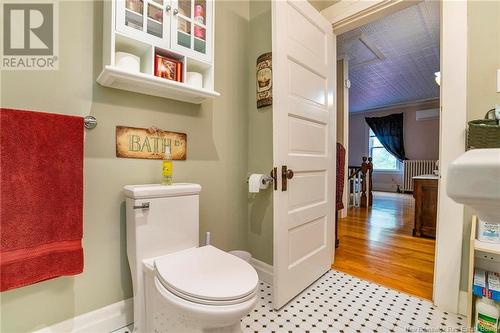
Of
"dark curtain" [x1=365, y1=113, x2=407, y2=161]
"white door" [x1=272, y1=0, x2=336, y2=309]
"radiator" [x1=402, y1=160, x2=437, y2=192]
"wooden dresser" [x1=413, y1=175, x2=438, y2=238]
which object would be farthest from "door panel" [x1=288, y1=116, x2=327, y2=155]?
"dark curtain" [x1=365, y1=113, x2=407, y2=161]

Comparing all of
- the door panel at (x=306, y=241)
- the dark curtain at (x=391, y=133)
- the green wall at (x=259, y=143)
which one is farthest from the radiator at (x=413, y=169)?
the green wall at (x=259, y=143)

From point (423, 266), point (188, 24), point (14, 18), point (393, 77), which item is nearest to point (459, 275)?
point (423, 266)

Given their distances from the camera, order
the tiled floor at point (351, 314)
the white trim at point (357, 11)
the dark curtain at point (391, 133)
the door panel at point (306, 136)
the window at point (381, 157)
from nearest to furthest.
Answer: the tiled floor at point (351, 314), the door panel at point (306, 136), the white trim at point (357, 11), the dark curtain at point (391, 133), the window at point (381, 157)

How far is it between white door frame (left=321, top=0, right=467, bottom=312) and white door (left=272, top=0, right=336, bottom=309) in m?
0.71

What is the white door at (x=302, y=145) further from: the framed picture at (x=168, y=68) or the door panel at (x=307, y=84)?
the framed picture at (x=168, y=68)

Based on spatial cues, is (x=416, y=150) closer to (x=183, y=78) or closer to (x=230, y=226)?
(x=230, y=226)

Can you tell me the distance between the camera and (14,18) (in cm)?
103

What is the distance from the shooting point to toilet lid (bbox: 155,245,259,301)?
86cm

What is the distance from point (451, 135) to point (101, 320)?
2.18m

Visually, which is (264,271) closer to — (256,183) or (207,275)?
(256,183)

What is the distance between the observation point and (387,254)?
7.49 ft

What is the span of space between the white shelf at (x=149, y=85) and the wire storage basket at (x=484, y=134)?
1.42 metres

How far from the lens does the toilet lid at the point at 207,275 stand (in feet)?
2.82

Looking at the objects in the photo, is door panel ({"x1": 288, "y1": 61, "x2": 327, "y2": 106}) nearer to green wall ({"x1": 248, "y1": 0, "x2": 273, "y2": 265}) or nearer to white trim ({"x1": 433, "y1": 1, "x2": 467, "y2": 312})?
green wall ({"x1": 248, "y1": 0, "x2": 273, "y2": 265})
